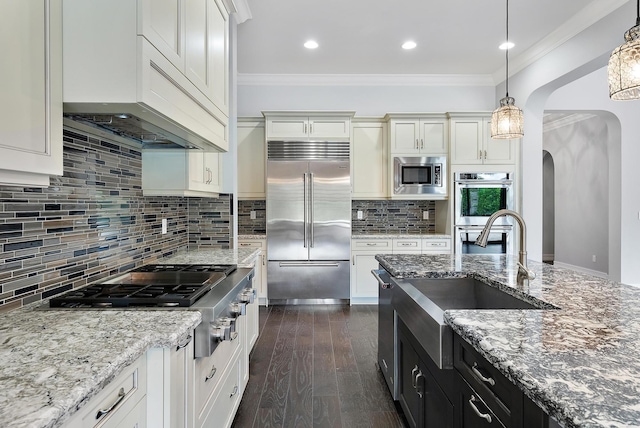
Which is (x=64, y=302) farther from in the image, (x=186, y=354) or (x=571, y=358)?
(x=571, y=358)

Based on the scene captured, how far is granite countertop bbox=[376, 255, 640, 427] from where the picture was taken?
2.09 feet

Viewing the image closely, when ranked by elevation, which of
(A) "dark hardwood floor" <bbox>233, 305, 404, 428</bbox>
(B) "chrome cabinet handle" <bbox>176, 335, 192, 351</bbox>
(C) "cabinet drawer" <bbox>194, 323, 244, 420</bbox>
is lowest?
(A) "dark hardwood floor" <bbox>233, 305, 404, 428</bbox>

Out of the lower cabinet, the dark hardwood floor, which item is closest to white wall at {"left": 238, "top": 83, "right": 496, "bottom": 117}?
the dark hardwood floor

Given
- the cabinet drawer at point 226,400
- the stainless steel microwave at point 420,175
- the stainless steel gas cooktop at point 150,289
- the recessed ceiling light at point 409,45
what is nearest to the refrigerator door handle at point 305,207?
the stainless steel microwave at point 420,175

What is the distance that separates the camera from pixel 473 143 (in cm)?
445

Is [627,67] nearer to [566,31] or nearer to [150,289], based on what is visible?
[150,289]

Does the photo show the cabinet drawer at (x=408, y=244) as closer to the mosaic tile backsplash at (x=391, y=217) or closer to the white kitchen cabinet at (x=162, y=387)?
the mosaic tile backsplash at (x=391, y=217)

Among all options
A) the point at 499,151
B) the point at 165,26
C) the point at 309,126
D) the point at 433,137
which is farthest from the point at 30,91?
the point at 499,151

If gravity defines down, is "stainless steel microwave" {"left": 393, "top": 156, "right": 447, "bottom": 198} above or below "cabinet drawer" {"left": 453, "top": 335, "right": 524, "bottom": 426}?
above

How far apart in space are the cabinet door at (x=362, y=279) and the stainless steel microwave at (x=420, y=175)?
0.95 m

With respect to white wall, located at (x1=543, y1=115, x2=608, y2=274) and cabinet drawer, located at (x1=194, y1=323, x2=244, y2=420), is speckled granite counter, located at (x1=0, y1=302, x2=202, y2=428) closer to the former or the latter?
cabinet drawer, located at (x1=194, y1=323, x2=244, y2=420)

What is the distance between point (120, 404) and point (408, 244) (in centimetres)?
389

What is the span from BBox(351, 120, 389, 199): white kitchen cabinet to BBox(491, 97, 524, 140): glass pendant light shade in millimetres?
2075

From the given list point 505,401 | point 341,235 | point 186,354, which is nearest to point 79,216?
point 186,354
